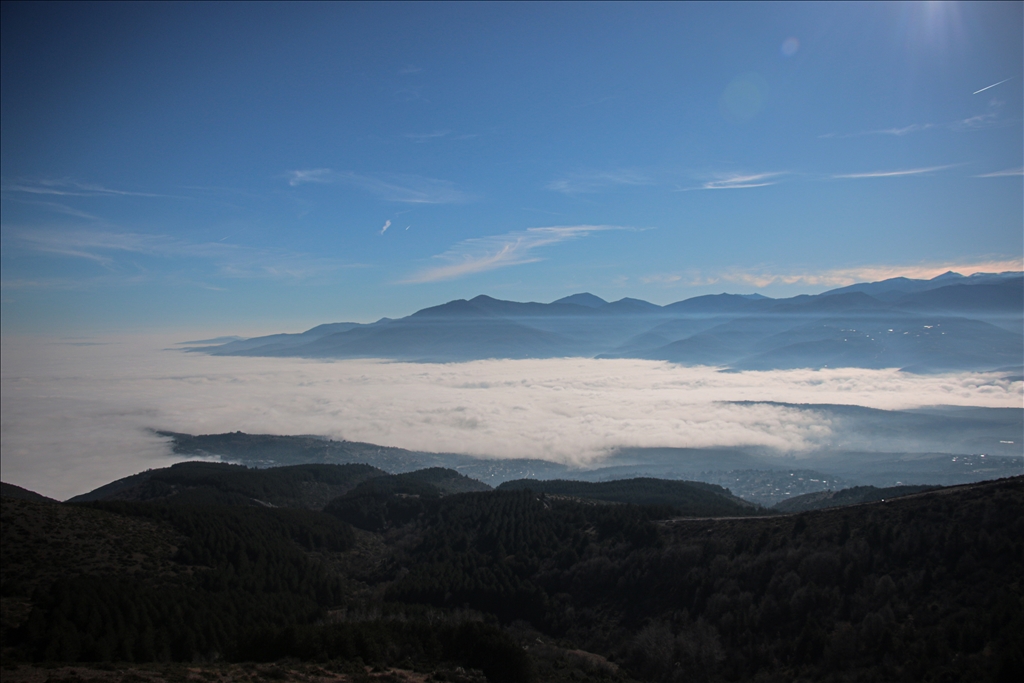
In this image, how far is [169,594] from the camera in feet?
134

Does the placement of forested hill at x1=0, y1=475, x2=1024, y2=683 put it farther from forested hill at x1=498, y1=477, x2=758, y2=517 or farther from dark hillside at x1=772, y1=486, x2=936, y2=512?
dark hillside at x1=772, y1=486, x2=936, y2=512

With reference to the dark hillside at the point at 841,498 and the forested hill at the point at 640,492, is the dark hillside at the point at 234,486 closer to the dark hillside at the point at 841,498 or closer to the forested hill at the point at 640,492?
the forested hill at the point at 640,492

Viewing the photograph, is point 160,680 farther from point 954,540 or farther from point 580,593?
point 954,540

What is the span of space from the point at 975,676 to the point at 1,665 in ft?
140

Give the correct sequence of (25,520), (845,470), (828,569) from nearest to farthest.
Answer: (828,569)
(25,520)
(845,470)

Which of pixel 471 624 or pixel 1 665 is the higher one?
pixel 1 665

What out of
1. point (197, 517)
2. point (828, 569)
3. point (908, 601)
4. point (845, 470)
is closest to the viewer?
point (908, 601)

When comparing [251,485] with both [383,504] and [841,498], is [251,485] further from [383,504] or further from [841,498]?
[841,498]

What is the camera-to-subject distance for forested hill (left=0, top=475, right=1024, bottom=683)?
29031mm

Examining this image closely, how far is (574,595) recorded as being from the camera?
4788 centimetres

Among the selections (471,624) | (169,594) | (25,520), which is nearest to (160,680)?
(471,624)

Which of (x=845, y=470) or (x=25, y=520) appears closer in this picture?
(x=25, y=520)

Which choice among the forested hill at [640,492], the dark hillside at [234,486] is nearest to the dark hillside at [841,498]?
the forested hill at [640,492]

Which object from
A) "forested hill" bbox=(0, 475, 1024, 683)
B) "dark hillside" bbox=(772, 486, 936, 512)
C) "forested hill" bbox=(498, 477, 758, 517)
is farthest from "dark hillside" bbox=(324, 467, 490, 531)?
"dark hillside" bbox=(772, 486, 936, 512)
